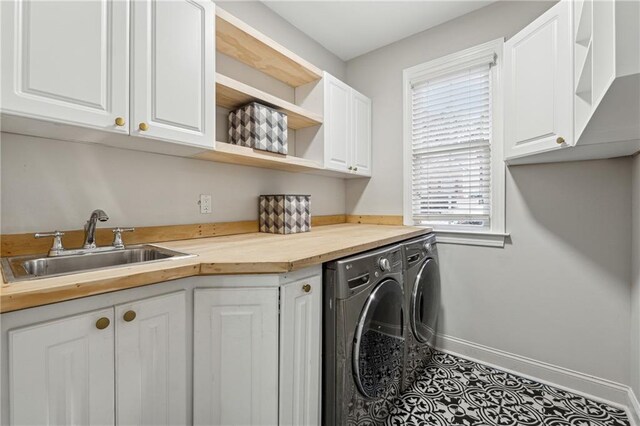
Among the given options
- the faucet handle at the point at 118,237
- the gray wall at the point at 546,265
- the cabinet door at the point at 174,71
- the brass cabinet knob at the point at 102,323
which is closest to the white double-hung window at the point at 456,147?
the gray wall at the point at 546,265

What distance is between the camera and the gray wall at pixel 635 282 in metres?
1.56

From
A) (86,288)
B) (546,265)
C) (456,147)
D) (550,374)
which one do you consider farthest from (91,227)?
(550,374)

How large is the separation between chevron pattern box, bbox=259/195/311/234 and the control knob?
0.74m

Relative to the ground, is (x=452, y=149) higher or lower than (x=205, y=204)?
higher

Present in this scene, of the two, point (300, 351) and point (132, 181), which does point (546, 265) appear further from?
point (132, 181)

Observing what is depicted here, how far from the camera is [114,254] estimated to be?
1335 millimetres

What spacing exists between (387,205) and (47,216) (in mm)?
2405

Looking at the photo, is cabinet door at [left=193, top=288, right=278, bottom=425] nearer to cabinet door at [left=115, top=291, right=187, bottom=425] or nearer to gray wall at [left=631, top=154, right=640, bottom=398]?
cabinet door at [left=115, top=291, right=187, bottom=425]

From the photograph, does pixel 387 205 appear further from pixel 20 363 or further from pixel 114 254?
pixel 20 363

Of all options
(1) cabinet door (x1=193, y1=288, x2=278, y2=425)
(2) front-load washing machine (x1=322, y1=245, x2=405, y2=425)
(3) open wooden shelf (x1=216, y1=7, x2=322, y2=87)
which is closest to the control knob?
(2) front-load washing machine (x1=322, y1=245, x2=405, y2=425)

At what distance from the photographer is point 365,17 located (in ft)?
7.61

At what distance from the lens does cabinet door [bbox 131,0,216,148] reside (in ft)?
3.95

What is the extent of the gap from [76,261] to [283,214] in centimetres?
112

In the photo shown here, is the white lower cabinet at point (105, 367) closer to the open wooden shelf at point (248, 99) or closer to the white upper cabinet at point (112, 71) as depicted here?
the white upper cabinet at point (112, 71)
